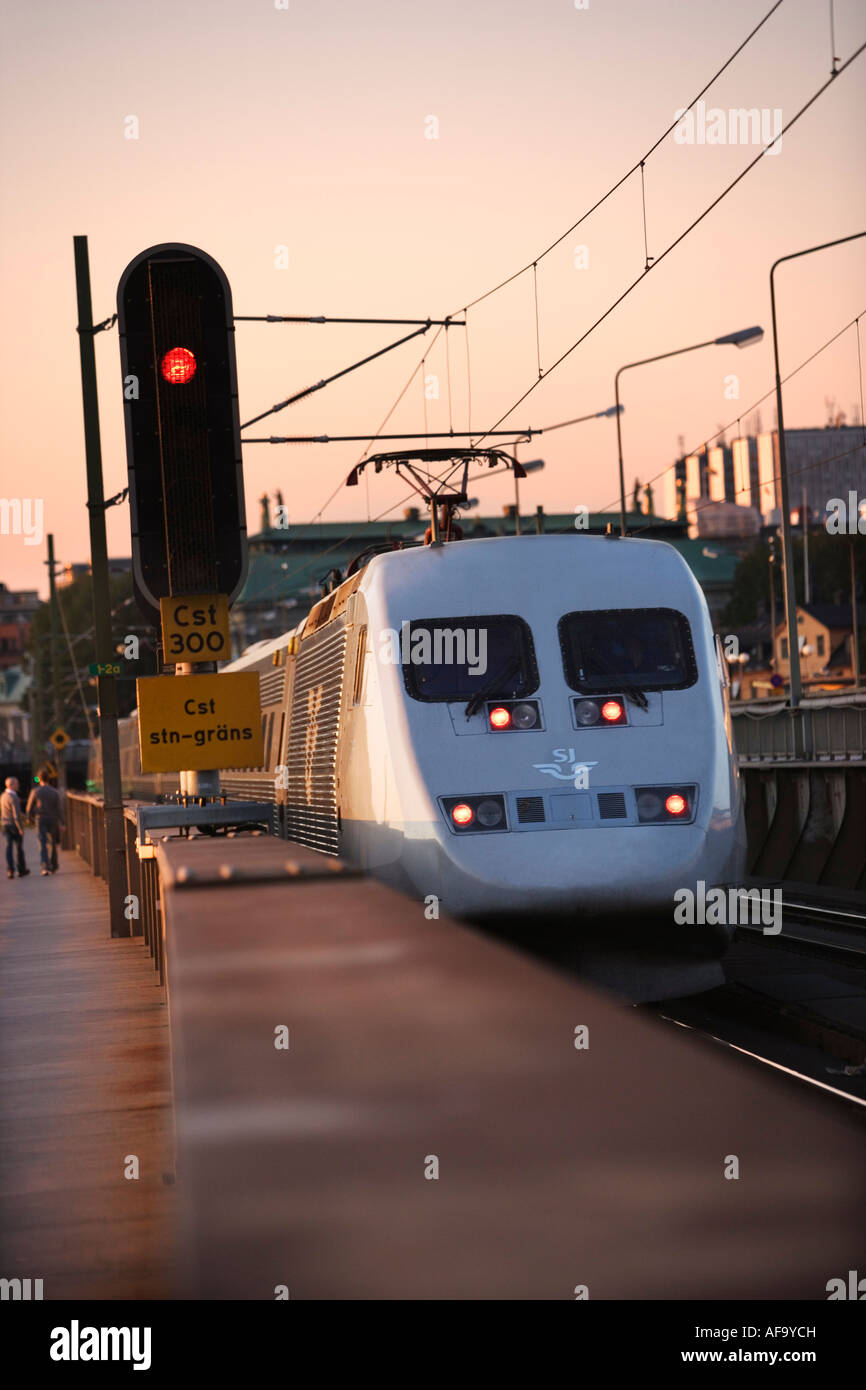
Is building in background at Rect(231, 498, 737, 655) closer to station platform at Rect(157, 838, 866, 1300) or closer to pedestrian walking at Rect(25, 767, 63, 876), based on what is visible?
pedestrian walking at Rect(25, 767, 63, 876)

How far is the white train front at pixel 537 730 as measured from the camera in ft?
34.0

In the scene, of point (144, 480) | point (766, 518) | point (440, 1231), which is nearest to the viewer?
point (440, 1231)

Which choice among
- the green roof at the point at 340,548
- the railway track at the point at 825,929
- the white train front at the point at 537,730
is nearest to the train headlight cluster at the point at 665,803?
the white train front at the point at 537,730

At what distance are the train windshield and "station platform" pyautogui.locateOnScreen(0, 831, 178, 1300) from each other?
11.5 feet

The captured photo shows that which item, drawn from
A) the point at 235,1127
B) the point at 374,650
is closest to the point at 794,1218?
the point at 235,1127

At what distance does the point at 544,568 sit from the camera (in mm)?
11711

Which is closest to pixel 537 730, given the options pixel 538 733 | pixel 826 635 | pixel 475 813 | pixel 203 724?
pixel 538 733

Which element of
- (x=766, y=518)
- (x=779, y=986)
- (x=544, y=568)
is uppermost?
(x=766, y=518)

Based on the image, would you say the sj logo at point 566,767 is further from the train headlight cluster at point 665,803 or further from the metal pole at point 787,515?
the metal pole at point 787,515

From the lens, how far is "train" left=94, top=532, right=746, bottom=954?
34.0 feet

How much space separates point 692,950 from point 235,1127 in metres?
7.77

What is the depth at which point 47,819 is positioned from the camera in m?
32.0

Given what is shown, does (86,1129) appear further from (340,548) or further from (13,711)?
(13,711)

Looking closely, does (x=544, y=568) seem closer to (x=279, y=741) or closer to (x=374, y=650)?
(x=374, y=650)
